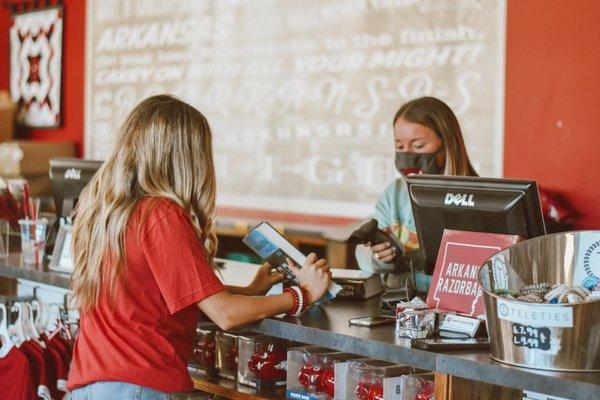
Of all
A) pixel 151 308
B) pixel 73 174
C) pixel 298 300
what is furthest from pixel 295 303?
pixel 73 174

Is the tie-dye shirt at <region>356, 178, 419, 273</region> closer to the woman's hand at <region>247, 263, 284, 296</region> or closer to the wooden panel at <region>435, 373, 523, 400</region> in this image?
the woman's hand at <region>247, 263, 284, 296</region>

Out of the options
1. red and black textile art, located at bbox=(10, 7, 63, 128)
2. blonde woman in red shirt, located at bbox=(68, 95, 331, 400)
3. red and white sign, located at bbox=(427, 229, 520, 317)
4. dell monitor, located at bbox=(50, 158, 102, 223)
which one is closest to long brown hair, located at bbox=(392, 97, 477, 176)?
red and white sign, located at bbox=(427, 229, 520, 317)

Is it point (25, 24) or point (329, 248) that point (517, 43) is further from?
point (25, 24)

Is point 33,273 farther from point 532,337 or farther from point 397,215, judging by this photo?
point 532,337

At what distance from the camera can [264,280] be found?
9.66 ft

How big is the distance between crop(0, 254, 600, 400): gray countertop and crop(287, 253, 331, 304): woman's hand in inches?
2.6

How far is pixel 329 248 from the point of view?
5.71 meters

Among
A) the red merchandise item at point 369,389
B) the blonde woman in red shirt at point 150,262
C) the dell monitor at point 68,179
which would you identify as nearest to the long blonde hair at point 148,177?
the blonde woman in red shirt at point 150,262

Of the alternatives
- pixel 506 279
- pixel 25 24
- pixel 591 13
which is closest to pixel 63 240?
pixel 506 279

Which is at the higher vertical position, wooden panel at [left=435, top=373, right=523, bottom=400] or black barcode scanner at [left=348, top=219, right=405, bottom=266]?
black barcode scanner at [left=348, top=219, right=405, bottom=266]

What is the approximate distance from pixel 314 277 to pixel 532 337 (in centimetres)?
80

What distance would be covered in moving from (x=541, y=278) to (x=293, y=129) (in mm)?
3905

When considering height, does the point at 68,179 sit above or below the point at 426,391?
above

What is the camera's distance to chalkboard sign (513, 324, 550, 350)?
2.04 m
